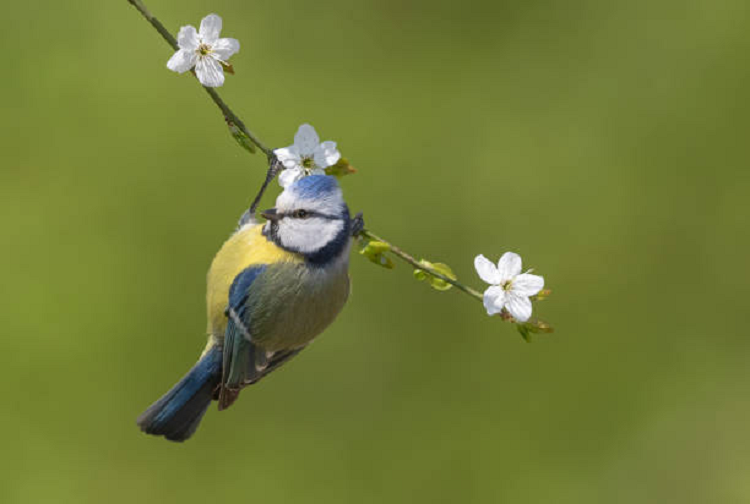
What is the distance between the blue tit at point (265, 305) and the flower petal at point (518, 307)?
0.60ft

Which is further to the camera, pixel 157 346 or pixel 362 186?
pixel 362 186

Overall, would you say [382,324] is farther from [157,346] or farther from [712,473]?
[712,473]

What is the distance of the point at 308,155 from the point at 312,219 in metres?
0.09

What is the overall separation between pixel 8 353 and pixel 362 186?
891mm

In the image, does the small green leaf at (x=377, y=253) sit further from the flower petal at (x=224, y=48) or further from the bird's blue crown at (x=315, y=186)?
the flower petal at (x=224, y=48)

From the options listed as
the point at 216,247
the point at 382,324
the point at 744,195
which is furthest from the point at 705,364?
the point at 216,247

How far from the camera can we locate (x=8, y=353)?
215cm

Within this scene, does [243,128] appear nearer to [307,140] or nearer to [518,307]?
[307,140]

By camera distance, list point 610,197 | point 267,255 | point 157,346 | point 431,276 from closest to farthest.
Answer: point 431,276 → point 267,255 → point 157,346 → point 610,197

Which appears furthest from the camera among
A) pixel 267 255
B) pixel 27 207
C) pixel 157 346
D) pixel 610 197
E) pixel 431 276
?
pixel 610 197

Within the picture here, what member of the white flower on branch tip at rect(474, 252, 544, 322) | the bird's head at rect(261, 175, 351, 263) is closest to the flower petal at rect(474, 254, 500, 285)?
the white flower on branch tip at rect(474, 252, 544, 322)

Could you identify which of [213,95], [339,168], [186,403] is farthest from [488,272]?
[186,403]

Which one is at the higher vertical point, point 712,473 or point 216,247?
point 712,473

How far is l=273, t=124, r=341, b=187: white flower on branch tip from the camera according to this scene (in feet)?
2.95
